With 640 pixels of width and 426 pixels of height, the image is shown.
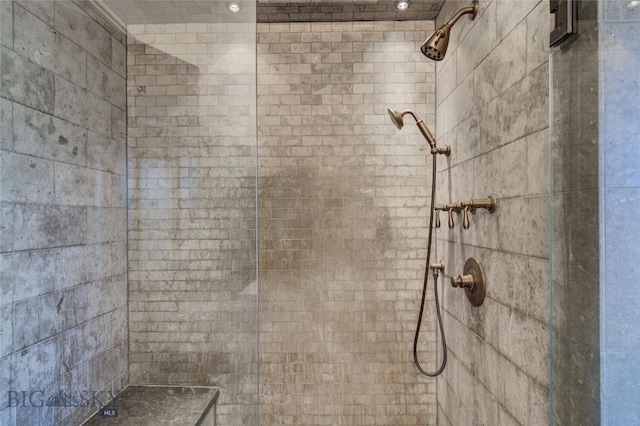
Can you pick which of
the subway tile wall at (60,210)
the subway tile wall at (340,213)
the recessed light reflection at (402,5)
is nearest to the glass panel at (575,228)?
the subway tile wall at (340,213)

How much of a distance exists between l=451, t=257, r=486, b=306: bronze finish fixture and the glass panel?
49cm

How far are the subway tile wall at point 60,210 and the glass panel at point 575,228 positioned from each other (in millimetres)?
1889

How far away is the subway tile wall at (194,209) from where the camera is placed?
1734mm

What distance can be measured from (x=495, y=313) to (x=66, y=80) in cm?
217

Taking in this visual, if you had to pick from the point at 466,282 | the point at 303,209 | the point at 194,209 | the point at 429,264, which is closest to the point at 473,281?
the point at 466,282

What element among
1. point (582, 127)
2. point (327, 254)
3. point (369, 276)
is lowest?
point (369, 276)

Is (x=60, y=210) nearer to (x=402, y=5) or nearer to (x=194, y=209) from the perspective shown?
(x=194, y=209)

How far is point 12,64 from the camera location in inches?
46.6

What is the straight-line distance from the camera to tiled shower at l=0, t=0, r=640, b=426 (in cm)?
87

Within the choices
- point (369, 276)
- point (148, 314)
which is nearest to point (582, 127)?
point (369, 276)

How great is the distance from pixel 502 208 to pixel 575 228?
415 millimetres

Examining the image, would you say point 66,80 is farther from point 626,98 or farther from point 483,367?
point 483,367

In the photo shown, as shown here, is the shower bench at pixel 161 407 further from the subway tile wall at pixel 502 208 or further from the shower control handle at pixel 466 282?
the shower control handle at pixel 466 282

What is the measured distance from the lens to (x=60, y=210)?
4.53ft
